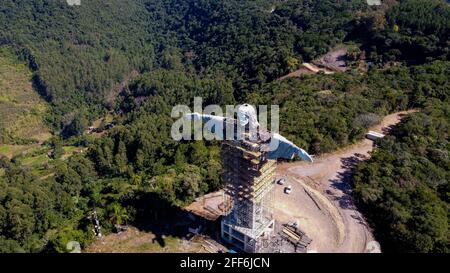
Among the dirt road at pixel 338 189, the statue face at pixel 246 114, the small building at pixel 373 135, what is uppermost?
the statue face at pixel 246 114

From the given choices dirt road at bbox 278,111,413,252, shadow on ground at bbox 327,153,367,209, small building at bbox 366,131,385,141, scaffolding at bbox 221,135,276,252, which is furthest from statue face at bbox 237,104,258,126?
small building at bbox 366,131,385,141

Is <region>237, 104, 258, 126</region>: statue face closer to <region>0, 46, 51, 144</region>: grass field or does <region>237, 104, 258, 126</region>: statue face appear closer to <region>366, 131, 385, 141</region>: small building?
<region>366, 131, 385, 141</region>: small building

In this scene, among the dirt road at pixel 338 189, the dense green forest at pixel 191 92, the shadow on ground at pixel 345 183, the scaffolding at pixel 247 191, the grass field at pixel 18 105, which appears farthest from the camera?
the grass field at pixel 18 105

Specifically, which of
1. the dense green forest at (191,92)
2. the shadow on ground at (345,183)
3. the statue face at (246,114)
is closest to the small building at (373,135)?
the dense green forest at (191,92)

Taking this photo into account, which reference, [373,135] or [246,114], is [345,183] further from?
[246,114]

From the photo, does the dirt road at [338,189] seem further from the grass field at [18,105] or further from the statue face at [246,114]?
the grass field at [18,105]

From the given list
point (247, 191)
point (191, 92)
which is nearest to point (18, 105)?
point (191, 92)
